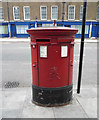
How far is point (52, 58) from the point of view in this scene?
283 cm

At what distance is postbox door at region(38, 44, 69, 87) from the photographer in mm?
2816

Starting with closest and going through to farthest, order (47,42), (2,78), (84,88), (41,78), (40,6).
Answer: (47,42) < (41,78) < (84,88) < (2,78) < (40,6)

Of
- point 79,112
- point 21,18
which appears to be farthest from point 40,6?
point 79,112

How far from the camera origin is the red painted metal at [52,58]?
2.73 meters

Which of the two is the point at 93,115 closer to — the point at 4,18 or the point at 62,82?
the point at 62,82

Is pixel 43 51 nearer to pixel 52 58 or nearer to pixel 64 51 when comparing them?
pixel 52 58

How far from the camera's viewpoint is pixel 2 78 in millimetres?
5270

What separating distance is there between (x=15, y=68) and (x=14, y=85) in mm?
2076

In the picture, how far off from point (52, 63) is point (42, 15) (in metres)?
21.6

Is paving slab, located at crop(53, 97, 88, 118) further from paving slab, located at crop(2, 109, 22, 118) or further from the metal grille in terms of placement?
the metal grille

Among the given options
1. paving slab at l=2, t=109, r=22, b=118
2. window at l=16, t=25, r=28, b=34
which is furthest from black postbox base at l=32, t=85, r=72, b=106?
window at l=16, t=25, r=28, b=34

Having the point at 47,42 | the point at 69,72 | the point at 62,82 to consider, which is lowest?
the point at 62,82

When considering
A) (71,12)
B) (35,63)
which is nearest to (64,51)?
(35,63)

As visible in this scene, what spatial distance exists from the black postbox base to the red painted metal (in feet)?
0.31
